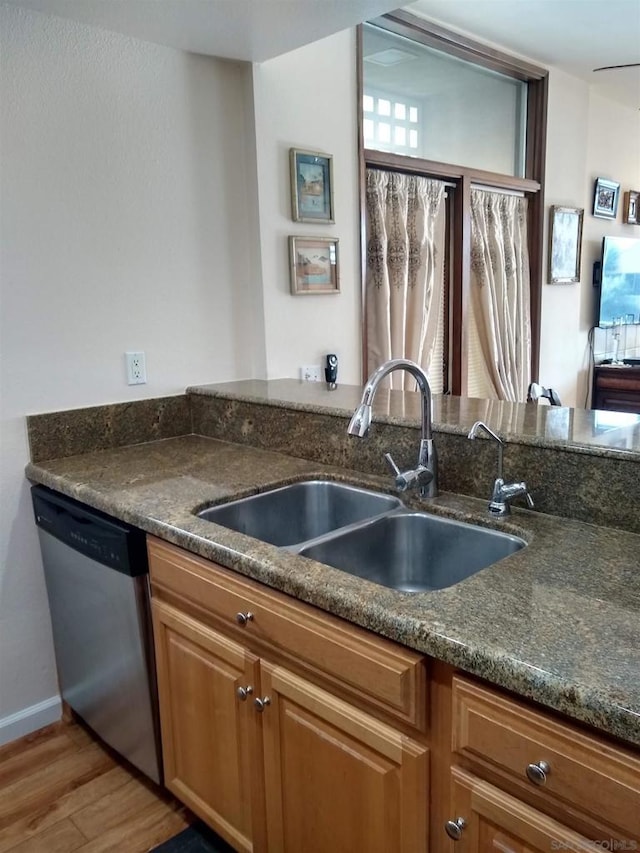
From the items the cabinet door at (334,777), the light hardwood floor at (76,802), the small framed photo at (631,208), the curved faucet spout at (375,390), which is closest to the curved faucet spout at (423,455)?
the curved faucet spout at (375,390)

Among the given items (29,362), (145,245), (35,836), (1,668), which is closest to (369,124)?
(145,245)

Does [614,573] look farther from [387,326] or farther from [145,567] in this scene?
[387,326]

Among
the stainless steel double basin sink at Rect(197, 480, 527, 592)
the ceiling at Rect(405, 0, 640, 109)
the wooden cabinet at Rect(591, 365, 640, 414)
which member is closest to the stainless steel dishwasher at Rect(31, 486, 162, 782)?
the stainless steel double basin sink at Rect(197, 480, 527, 592)

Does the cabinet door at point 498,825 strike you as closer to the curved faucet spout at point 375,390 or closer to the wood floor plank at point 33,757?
the curved faucet spout at point 375,390

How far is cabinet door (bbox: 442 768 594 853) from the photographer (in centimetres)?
90

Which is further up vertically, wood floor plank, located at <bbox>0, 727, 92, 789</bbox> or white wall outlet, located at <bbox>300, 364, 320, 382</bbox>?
white wall outlet, located at <bbox>300, 364, 320, 382</bbox>

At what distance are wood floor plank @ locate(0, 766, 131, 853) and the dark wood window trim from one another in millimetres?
1847

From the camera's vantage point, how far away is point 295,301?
8.48 feet

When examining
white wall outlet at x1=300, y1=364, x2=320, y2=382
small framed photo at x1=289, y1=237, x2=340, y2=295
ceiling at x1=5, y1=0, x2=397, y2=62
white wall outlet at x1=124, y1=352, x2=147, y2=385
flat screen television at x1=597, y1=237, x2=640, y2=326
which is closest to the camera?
ceiling at x1=5, y1=0, x2=397, y2=62

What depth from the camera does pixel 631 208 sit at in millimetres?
4719

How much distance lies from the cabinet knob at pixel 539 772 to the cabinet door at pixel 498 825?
67mm

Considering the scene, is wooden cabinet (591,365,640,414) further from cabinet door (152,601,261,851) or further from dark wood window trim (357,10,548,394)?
cabinet door (152,601,261,851)

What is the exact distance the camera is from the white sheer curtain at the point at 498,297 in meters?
3.51

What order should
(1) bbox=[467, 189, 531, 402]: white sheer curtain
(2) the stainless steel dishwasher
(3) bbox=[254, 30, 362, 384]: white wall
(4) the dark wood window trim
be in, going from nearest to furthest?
1. (2) the stainless steel dishwasher
2. (3) bbox=[254, 30, 362, 384]: white wall
3. (4) the dark wood window trim
4. (1) bbox=[467, 189, 531, 402]: white sheer curtain
